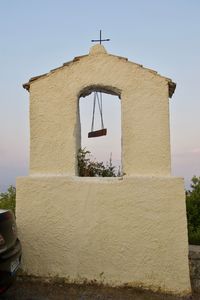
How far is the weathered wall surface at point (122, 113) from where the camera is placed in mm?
6234

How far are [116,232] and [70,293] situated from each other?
3.42 ft

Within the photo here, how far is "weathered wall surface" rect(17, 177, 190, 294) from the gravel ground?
0.15 metres

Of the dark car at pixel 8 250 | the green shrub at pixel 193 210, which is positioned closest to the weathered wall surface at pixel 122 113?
the dark car at pixel 8 250

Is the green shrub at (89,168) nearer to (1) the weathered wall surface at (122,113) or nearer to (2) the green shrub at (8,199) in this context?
(1) the weathered wall surface at (122,113)

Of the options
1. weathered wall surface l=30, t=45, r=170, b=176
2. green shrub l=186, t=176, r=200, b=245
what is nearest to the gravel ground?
weathered wall surface l=30, t=45, r=170, b=176

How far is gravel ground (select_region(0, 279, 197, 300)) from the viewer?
18.3 feet

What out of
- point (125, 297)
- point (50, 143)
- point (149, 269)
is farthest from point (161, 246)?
point (50, 143)

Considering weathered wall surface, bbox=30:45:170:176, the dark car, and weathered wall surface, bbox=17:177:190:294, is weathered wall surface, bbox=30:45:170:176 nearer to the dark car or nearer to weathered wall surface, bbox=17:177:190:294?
weathered wall surface, bbox=17:177:190:294

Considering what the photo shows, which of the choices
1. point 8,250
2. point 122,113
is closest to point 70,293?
point 8,250

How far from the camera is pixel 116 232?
237 inches

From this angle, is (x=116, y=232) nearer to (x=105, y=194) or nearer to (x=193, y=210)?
(x=105, y=194)

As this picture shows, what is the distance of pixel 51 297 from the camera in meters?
5.57

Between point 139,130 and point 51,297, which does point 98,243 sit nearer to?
point 51,297

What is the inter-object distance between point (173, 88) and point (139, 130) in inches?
33.8
